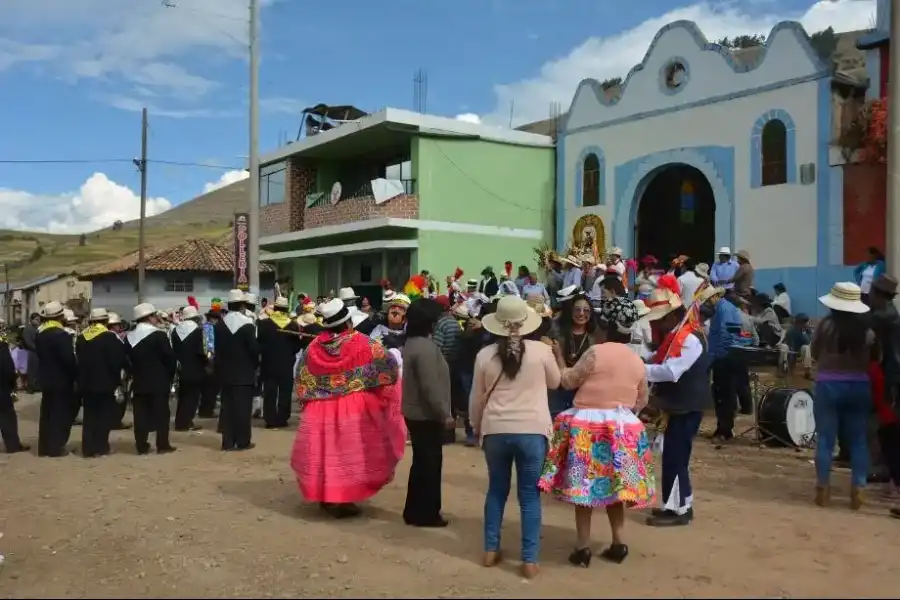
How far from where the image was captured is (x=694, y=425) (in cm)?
641

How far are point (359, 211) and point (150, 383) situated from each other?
1299 centimetres

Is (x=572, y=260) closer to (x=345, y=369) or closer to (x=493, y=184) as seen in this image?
(x=493, y=184)

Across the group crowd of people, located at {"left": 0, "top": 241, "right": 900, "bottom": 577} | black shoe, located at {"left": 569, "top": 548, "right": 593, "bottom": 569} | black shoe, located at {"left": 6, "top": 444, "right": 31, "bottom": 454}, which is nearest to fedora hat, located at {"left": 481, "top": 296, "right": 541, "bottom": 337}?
crowd of people, located at {"left": 0, "top": 241, "right": 900, "bottom": 577}

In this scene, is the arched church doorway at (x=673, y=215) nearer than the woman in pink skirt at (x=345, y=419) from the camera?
No

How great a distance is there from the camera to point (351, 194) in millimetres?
26406

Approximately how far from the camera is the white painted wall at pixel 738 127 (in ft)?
52.2

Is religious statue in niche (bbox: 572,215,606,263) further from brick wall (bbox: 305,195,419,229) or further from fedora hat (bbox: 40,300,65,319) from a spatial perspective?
fedora hat (bbox: 40,300,65,319)

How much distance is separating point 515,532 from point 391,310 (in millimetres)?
3520

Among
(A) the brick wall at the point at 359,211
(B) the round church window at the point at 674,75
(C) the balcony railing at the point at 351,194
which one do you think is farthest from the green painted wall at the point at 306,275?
(B) the round church window at the point at 674,75

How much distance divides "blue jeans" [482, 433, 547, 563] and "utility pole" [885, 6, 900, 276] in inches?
200

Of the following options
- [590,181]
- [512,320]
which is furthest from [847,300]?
[590,181]

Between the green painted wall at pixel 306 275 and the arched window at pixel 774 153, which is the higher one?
the arched window at pixel 774 153

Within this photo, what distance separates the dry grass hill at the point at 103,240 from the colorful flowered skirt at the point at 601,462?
68.1m

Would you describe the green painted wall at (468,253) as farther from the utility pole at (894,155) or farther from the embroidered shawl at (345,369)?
the embroidered shawl at (345,369)
